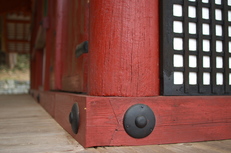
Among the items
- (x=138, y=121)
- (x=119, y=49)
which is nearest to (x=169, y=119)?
(x=138, y=121)

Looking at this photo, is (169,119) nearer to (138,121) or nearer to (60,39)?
(138,121)

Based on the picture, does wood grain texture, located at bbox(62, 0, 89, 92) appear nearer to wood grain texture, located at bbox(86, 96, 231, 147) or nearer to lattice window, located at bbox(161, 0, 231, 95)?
wood grain texture, located at bbox(86, 96, 231, 147)

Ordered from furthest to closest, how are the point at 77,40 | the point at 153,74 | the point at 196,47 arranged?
the point at 77,40 → the point at 196,47 → the point at 153,74

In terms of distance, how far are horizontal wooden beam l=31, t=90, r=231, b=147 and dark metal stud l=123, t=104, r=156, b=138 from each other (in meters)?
0.02

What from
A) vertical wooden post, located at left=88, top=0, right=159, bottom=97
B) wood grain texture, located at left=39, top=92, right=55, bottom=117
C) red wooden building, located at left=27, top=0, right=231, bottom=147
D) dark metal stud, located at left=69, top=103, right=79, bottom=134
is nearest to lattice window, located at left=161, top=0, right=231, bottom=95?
red wooden building, located at left=27, top=0, right=231, bottom=147

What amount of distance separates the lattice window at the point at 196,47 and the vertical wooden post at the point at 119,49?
112 mm

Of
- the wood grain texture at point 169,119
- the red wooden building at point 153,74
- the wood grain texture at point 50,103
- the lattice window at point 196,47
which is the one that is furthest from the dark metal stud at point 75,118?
the wood grain texture at point 50,103

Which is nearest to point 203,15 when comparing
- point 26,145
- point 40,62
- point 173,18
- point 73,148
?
point 173,18

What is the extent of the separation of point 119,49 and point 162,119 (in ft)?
1.18

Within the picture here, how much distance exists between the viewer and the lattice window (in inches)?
42.4

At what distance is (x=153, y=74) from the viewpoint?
1044 millimetres

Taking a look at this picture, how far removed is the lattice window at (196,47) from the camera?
1076 mm

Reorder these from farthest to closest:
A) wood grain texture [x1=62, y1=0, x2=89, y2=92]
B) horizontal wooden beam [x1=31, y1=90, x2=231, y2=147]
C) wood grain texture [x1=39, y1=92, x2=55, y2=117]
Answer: wood grain texture [x1=39, y1=92, x2=55, y2=117] < wood grain texture [x1=62, y1=0, x2=89, y2=92] < horizontal wooden beam [x1=31, y1=90, x2=231, y2=147]

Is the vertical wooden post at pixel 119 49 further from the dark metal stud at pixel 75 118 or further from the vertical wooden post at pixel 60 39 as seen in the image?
the vertical wooden post at pixel 60 39
